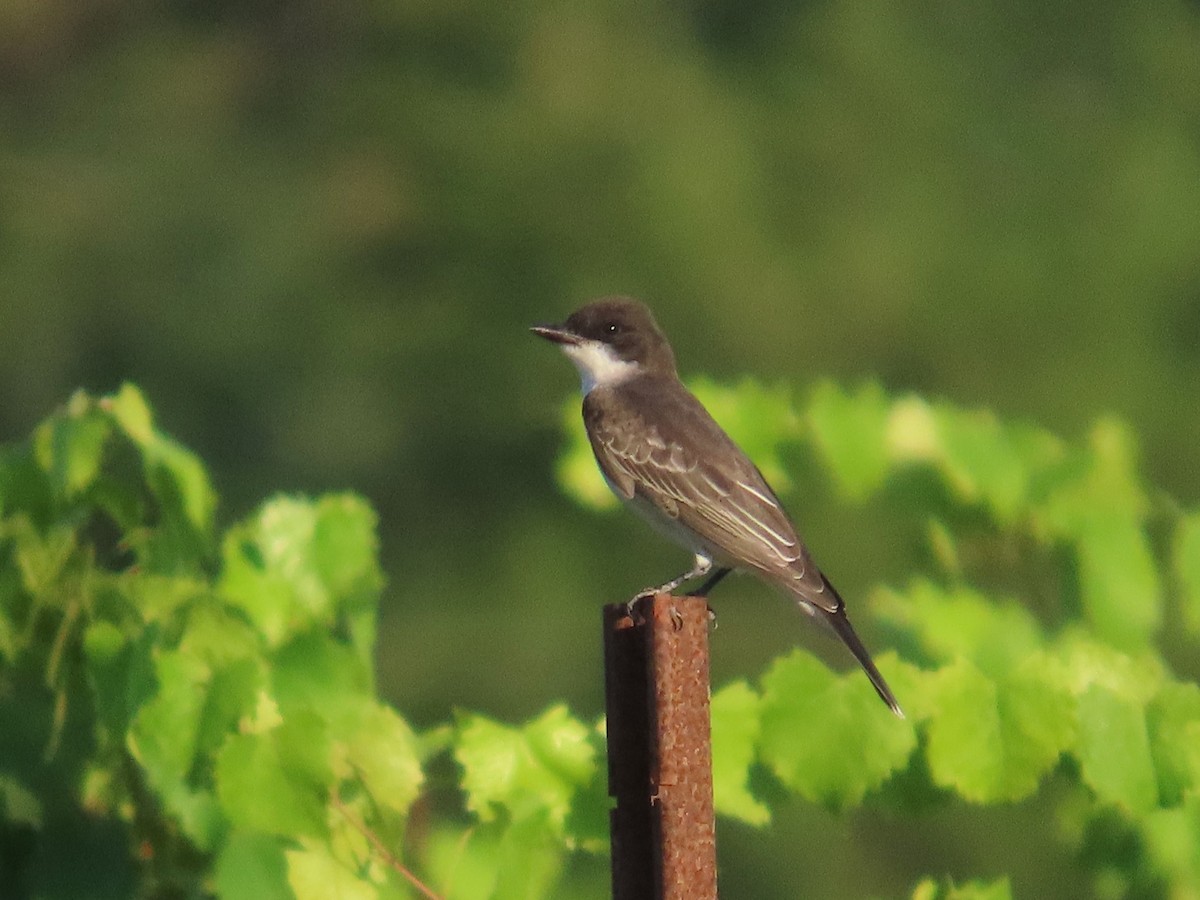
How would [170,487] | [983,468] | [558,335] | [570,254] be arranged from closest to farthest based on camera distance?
[170,487] → [983,468] → [558,335] → [570,254]

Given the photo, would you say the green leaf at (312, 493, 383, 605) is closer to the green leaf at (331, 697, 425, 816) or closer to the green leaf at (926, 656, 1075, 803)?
the green leaf at (331, 697, 425, 816)

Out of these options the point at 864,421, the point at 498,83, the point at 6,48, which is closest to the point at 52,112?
the point at 6,48

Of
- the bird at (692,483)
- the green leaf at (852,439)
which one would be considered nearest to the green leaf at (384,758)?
the bird at (692,483)

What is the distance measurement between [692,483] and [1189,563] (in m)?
1.20

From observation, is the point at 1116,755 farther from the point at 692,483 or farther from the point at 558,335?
the point at 558,335

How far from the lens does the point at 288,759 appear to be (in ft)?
9.32

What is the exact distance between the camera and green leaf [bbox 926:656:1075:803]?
2.77 metres

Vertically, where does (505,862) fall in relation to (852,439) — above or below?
below

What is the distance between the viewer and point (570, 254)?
14117mm

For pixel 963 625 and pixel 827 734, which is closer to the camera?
pixel 827 734

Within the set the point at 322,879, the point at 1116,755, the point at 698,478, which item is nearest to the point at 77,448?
the point at 322,879

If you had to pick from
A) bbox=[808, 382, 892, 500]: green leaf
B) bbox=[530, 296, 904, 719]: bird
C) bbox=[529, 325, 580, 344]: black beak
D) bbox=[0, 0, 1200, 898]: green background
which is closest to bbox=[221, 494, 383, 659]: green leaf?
bbox=[530, 296, 904, 719]: bird

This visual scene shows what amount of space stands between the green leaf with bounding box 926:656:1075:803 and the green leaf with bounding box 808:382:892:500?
1.19 metres

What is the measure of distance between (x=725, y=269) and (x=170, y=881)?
34.6 feet
